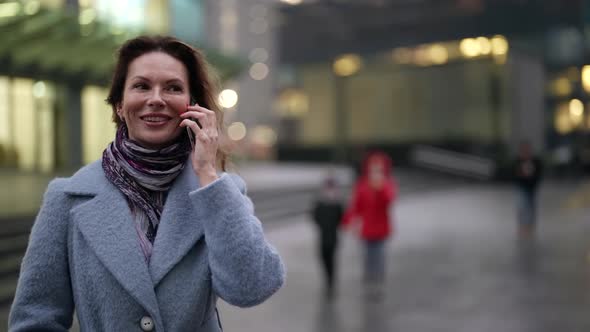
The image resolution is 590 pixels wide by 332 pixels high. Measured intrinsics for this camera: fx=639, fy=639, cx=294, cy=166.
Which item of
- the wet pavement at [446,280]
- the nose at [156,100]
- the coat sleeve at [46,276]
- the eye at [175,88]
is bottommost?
the wet pavement at [446,280]

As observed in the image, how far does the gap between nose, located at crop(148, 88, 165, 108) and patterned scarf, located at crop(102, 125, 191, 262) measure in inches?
4.8

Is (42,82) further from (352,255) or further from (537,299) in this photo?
(537,299)

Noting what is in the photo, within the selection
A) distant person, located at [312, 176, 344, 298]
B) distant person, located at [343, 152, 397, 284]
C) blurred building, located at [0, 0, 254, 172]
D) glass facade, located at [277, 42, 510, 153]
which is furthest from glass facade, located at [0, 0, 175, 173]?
glass facade, located at [277, 42, 510, 153]

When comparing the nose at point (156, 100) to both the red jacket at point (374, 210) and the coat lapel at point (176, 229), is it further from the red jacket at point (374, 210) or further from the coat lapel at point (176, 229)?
the red jacket at point (374, 210)

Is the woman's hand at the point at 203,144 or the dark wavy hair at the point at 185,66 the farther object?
the dark wavy hair at the point at 185,66

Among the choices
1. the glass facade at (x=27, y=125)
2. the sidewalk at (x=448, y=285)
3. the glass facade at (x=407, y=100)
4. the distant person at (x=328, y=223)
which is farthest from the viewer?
the glass facade at (x=407, y=100)

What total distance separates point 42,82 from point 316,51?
2525 centimetres

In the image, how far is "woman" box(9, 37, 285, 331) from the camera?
165 centimetres

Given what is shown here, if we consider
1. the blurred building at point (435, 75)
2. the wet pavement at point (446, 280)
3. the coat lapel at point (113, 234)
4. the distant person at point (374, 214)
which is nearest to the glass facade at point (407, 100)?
the blurred building at point (435, 75)

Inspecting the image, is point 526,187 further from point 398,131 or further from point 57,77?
point 398,131

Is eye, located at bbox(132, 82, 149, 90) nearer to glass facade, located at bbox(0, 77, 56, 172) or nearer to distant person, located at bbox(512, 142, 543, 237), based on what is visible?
distant person, located at bbox(512, 142, 543, 237)

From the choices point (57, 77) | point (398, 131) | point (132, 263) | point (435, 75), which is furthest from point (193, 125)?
point (398, 131)

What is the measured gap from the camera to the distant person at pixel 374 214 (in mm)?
8594

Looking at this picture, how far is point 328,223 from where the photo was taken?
8.83m
